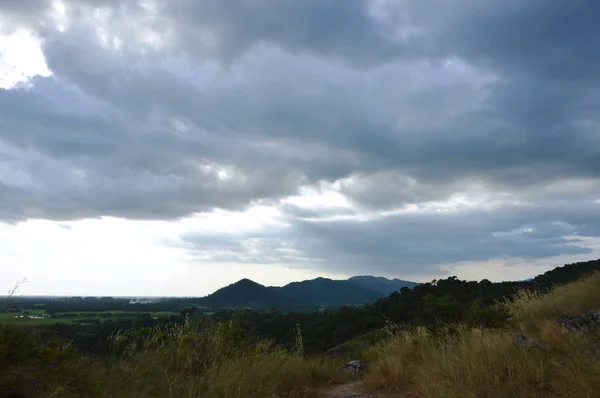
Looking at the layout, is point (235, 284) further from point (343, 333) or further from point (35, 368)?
point (35, 368)

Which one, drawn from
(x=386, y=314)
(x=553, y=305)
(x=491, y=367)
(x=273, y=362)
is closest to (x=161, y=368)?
(x=273, y=362)

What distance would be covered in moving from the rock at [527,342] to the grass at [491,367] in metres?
0.17

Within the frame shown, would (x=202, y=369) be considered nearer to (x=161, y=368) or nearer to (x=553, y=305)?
(x=161, y=368)

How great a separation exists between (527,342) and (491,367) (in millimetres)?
2394

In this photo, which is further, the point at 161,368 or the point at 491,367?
the point at 161,368

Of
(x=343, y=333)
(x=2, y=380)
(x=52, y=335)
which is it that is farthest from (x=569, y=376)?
(x=343, y=333)

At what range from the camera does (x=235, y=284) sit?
162250 millimetres

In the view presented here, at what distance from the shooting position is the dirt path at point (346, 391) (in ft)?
28.3

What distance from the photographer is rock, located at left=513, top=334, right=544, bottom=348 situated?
8.12m

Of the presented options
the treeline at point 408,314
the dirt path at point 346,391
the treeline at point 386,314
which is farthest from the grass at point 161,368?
the treeline at point 386,314

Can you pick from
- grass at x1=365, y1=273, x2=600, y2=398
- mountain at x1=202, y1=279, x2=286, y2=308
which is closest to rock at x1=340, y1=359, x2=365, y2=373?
grass at x1=365, y1=273, x2=600, y2=398

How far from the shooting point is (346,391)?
9.38 meters

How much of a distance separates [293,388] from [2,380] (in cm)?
515

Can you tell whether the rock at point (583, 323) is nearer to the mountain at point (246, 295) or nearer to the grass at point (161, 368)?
→ the grass at point (161, 368)
